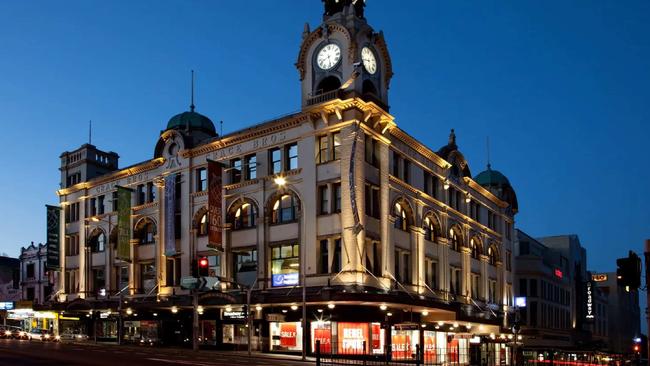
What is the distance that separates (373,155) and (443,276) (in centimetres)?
1534

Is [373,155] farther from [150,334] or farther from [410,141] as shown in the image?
[150,334]

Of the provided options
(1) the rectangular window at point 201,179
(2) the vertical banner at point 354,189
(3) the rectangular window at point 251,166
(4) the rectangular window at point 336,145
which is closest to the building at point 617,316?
(1) the rectangular window at point 201,179

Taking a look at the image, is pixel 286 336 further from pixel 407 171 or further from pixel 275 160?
pixel 407 171

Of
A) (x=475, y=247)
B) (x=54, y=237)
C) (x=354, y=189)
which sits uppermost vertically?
(x=354, y=189)

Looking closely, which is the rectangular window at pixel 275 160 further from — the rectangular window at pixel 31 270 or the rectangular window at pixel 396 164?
the rectangular window at pixel 31 270

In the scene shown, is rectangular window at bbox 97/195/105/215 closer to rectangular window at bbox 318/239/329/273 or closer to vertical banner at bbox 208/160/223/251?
vertical banner at bbox 208/160/223/251

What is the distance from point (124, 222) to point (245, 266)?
1568 cm

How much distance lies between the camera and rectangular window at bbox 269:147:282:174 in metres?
53.6

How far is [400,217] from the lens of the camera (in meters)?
55.3

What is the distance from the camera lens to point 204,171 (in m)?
59.4

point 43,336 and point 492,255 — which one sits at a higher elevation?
point 492,255

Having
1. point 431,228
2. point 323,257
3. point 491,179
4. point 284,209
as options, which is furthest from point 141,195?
point 491,179

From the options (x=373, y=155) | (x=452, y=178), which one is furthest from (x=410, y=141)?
(x=452, y=178)

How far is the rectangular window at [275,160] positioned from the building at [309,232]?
110mm
